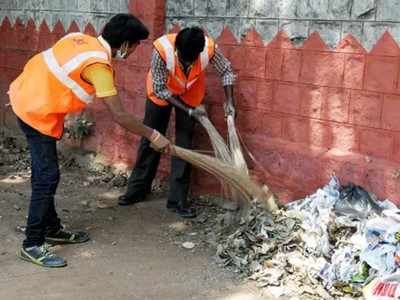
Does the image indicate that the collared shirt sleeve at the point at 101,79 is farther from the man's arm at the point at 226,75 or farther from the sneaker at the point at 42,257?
the man's arm at the point at 226,75

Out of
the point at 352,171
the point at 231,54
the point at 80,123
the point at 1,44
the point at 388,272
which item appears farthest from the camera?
the point at 1,44

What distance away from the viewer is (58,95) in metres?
4.37

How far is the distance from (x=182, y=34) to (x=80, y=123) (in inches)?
105

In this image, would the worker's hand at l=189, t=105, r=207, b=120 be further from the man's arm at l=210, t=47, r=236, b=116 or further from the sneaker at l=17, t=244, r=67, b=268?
the sneaker at l=17, t=244, r=67, b=268

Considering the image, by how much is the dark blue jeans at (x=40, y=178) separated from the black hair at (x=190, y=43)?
1285 mm

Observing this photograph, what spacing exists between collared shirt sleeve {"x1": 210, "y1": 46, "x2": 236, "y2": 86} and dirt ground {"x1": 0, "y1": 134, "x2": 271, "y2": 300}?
124 centimetres

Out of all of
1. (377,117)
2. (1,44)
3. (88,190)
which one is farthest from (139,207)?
(1,44)

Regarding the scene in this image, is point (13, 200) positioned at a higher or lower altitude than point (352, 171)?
lower

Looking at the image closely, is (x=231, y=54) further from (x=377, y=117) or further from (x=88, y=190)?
(x=88, y=190)

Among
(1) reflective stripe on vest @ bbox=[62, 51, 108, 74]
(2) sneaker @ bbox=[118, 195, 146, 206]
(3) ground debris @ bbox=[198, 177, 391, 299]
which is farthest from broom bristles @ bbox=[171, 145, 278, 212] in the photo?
(2) sneaker @ bbox=[118, 195, 146, 206]

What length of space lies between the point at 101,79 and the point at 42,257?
4.45 feet

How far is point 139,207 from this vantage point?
6094 millimetres

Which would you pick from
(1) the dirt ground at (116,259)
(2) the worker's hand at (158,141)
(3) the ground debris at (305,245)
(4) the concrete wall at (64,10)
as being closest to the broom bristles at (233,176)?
(3) the ground debris at (305,245)

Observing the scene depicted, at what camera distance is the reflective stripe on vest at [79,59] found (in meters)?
4.25
